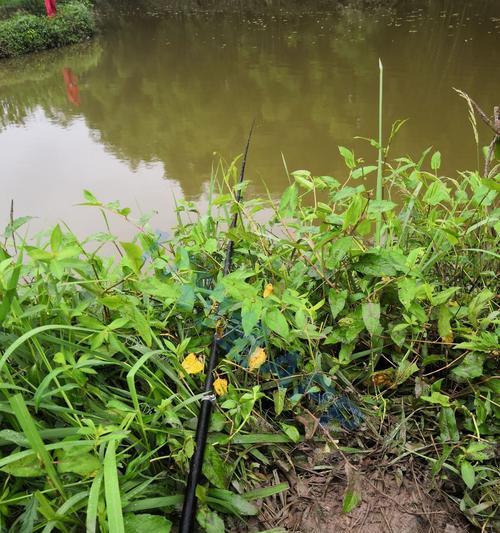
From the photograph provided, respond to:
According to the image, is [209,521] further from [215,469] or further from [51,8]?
[51,8]

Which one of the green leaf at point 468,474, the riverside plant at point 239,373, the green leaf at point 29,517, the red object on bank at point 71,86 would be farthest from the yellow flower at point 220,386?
the red object on bank at point 71,86

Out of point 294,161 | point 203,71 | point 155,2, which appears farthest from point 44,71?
point 155,2

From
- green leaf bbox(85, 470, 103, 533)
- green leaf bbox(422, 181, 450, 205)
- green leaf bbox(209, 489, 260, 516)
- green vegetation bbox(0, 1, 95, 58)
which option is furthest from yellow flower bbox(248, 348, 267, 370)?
green vegetation bbox(0, 1, 95, 58)

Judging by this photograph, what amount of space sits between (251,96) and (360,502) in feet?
16.8

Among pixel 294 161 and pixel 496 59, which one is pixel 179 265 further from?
pixel 496 59

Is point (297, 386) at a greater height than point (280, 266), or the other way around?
point (280, 266)

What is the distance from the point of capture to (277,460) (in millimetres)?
794

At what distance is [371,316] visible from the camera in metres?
0.80

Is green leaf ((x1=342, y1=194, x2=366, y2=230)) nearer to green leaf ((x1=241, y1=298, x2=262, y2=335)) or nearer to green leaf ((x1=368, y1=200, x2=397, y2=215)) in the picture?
green leaf ((x1=368, y1=200, x2=397, y2=215))

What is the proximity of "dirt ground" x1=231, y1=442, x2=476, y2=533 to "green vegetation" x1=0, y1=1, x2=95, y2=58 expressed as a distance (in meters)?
10.0

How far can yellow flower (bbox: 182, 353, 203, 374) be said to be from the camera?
80 cm

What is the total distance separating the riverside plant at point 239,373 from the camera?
2.18 feet

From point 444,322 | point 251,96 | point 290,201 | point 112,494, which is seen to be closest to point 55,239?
point 112,494

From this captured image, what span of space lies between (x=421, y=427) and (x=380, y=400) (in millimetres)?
88
